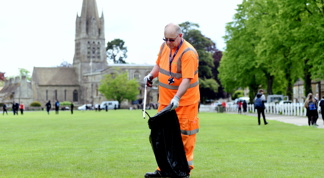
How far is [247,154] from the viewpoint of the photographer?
12.8 m

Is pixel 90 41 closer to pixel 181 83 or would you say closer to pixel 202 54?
pixel 202 54

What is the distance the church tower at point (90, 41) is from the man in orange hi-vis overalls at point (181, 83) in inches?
5934

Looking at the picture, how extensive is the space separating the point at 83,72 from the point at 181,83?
15338cm

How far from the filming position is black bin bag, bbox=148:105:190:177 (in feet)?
28.8

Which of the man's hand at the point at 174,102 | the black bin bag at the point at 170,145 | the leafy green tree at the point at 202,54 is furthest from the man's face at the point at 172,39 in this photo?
the leafy green tree at the point at 202,54

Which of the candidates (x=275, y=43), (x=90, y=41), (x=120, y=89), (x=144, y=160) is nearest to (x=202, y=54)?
(x=120, y=89)

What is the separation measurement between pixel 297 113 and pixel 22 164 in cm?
3717

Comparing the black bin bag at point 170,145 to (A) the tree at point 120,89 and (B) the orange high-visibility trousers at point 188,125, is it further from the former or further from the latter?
(A) the tree at point 120,89

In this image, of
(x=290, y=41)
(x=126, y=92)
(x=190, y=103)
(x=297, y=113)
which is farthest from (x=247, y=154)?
(x=126, y=92)

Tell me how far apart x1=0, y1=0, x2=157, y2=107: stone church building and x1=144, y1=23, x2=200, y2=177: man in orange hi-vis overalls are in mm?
145562

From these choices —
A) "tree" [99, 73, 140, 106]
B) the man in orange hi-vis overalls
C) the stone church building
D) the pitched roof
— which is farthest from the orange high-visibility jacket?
the pitched roof

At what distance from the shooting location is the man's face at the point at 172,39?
895 centimetres

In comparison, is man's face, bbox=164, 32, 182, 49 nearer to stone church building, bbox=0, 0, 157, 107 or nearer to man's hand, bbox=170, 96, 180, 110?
man's hand, bbox=170, 96, 180, 110

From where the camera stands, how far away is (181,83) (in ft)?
29.2
